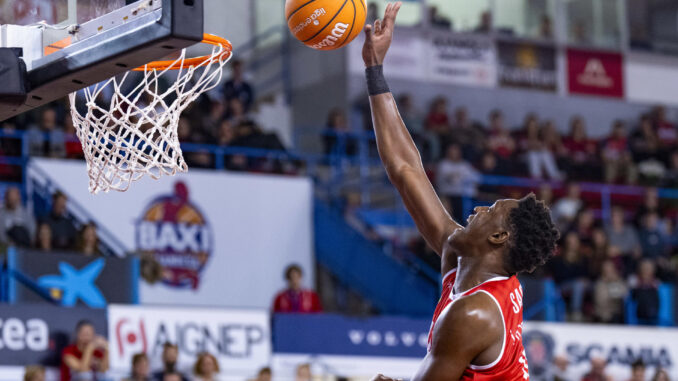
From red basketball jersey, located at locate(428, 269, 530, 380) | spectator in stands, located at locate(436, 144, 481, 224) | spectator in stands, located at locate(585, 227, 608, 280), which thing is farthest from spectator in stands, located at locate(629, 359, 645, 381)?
red basketball jersey, located at locate(428, 269, 530, 380)

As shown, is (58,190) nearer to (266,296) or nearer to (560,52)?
(266,296)

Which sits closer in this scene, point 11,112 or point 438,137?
point 11,112

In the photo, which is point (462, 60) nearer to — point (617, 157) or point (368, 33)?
point (617, 157)

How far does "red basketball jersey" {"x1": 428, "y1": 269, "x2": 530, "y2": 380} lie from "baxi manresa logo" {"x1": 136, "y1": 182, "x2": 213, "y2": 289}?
7590 millimetres

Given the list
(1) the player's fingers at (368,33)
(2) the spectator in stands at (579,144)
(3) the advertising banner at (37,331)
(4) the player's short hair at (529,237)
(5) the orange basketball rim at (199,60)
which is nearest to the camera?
(4) the player's short hair at (529,237)

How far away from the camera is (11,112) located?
4004 millimetres

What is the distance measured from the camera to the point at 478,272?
12.4 ft

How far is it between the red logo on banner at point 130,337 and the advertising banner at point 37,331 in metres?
0.17

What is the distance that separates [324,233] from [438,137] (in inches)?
94.9

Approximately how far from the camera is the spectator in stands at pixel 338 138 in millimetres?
13125

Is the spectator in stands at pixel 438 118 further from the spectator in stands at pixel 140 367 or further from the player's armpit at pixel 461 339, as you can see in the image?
the player's armpit at pixel 461 339

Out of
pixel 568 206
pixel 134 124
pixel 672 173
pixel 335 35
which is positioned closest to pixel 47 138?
pixel 568 206

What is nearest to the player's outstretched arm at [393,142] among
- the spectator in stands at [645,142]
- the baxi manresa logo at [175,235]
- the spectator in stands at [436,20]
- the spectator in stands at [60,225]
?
the spectator in stands at [60,225]

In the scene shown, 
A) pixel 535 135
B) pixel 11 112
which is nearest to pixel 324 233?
pixel 535 135
